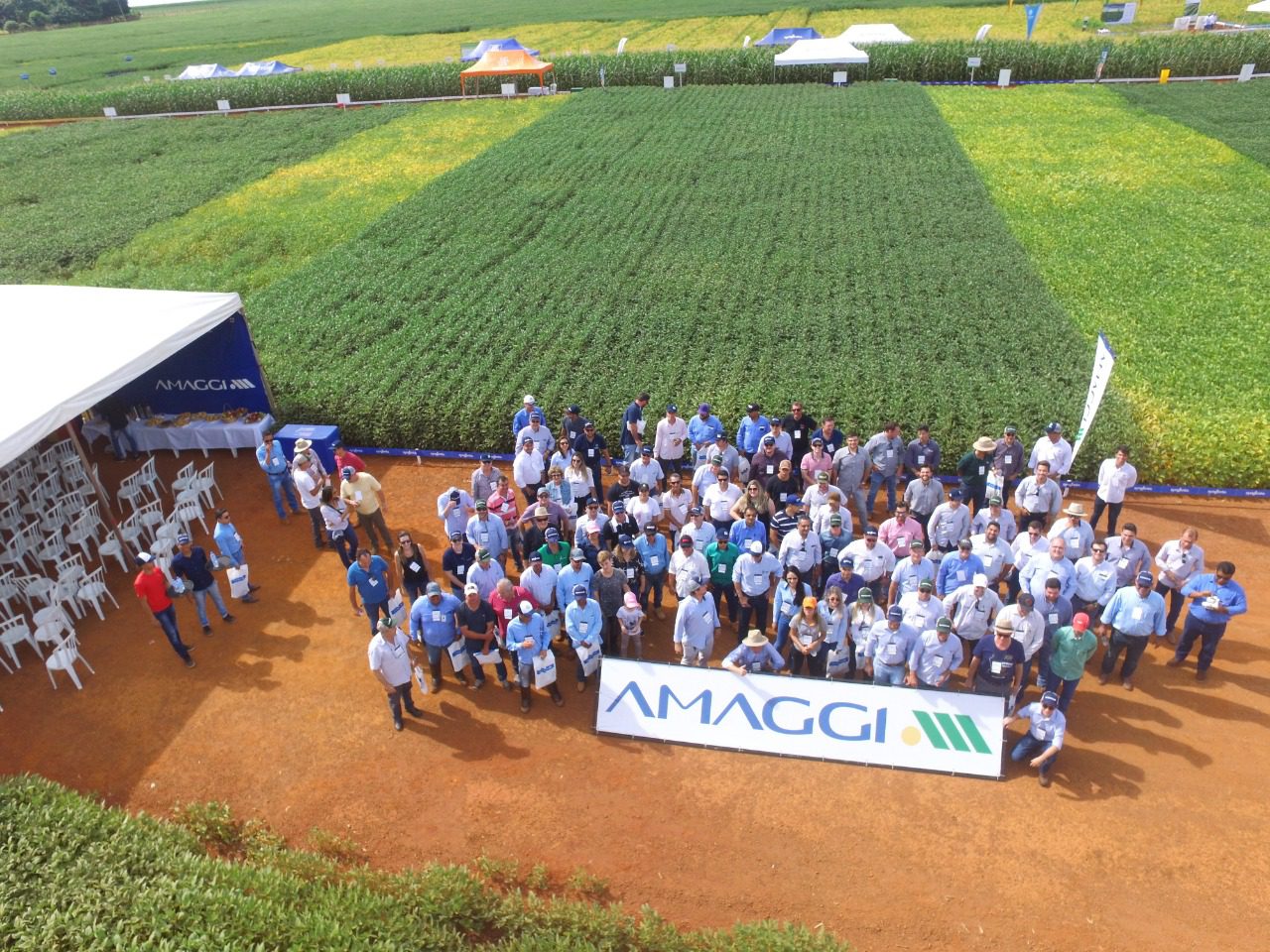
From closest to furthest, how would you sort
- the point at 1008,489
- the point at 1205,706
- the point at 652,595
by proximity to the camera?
the point at 1205,706
the point at 652,595
the point at 1008,489

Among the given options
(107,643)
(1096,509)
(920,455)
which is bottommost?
(107,643)

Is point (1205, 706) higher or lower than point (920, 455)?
lower

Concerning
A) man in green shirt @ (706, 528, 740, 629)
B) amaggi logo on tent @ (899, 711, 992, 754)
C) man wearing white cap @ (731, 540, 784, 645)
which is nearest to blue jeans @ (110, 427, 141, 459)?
man in green shirt @ (706, 528, 740, 629)

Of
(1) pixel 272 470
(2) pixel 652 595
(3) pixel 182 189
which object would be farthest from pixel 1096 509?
(3) pixel 182 189

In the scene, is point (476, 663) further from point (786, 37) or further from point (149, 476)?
Result: point (786, 37)

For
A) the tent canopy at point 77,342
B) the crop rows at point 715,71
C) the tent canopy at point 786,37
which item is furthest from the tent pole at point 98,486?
the tent canopy at point 786,37

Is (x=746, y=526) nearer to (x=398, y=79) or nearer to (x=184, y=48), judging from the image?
(x=398, y=79)

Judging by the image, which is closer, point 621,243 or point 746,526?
point 746,526
